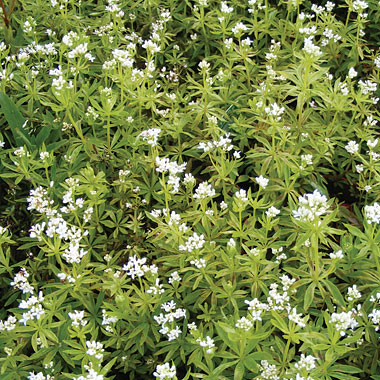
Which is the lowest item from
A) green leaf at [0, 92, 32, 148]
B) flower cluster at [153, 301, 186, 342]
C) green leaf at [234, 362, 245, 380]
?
green leaf at [234, 362, 245, 380]

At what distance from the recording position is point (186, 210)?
14.7 feet

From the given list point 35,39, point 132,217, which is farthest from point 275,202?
point 35,39

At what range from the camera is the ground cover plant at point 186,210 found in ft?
11.7

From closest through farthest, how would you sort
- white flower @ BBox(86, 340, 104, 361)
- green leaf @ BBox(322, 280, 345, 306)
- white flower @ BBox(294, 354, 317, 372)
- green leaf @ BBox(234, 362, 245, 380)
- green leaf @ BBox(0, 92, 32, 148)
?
white flower @ BBox(294, 354, 317, 372)
white flower @ BBox(86, 340, 104, 361)
green leaf @ BBox(234, 362, 245, 380)
green leaf @ BBox(322, 280, 345, 306)
green leaf @ BBox(0, 92, 32, 148)

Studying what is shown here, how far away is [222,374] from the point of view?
11.6ft

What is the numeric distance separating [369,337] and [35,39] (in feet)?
14.2

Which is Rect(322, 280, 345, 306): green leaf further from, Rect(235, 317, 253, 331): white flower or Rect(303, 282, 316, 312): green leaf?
Rect(235, 317, 253, 331): white flower

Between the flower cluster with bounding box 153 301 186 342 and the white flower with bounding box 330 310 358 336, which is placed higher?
the white flower with bounding box 330 310 358 336

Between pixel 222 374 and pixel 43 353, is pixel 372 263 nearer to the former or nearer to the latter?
pixel 222 374

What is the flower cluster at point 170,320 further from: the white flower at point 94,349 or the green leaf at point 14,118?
the green leaf at point 14,118

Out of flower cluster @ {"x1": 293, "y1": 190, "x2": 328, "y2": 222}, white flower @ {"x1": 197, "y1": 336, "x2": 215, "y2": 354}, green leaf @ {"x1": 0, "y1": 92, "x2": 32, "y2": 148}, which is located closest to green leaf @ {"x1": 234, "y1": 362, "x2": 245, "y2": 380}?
white flower @ {"x1": 197, "y1": 336, "x2": 215, "y2": 354}

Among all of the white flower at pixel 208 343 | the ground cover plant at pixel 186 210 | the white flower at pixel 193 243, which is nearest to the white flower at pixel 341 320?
the ground cover plant at pixel 186 210

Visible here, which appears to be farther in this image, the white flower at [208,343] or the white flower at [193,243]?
the white flower at [193,243]

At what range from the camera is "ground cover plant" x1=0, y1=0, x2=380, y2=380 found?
356cm
